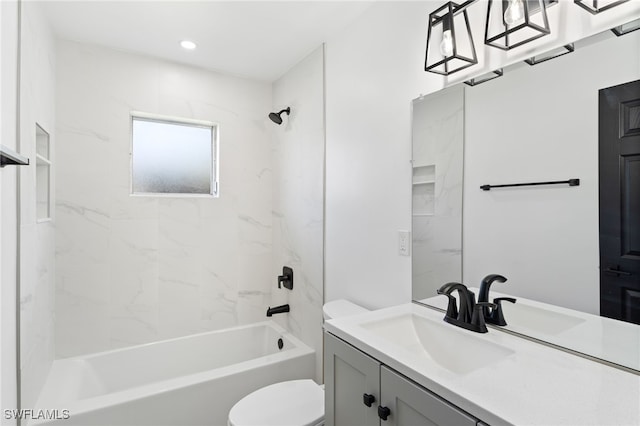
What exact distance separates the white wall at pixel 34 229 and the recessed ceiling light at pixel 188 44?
30.0 inches

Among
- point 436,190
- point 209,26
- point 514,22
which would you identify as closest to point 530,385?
point 436,190

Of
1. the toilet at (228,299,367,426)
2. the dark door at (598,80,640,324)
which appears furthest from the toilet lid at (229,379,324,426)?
the dark door at (598,80,640,324)

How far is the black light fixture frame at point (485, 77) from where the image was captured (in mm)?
1222

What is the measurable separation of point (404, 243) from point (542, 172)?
690mm

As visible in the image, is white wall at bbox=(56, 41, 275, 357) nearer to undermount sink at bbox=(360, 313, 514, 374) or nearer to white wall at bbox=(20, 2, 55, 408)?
white wall at bbox=(20, 2, 55, 408)

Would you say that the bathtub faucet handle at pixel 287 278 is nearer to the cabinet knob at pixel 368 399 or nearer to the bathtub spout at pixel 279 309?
the bathtub spout at pixel 279 309

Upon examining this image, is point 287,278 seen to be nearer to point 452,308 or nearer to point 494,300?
point 452,308

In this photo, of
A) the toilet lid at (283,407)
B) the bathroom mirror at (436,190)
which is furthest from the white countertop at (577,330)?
the toilet lid at (283,407)

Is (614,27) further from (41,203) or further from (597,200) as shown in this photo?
(41,203)

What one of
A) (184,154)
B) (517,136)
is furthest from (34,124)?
(517,136)

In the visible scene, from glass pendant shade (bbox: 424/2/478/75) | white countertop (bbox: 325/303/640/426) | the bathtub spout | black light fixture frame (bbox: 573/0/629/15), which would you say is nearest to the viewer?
white countertop (bbox: 325/303/640/426)

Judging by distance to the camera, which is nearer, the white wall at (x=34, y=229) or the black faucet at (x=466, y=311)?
the black faucet at (x=466, y=311)

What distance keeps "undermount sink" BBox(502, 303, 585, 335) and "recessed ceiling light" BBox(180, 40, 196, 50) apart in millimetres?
2455

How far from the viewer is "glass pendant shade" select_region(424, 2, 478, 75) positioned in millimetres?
1287
